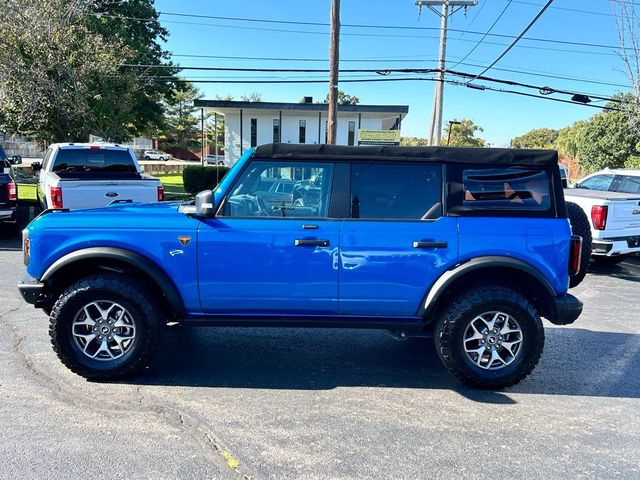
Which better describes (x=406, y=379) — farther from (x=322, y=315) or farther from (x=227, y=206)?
(x=227, y=206)

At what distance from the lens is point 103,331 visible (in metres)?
3.93

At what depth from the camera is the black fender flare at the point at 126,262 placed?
3770 millimetres

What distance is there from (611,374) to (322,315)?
2759 mm

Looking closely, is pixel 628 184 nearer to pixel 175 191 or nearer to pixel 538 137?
pixel 175 191

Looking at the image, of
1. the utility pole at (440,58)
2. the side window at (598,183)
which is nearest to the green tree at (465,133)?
the utility pole at (440,58)

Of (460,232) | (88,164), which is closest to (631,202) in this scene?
(460,232)

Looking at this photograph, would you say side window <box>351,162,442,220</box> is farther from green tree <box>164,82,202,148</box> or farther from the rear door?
green tree <box>164,82,202,148</box>

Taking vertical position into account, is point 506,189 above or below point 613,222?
above

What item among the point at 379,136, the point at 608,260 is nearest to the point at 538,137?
the point at 379,136

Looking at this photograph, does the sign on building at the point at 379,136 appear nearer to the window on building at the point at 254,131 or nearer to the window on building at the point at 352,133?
the window on building at the point at 352,133

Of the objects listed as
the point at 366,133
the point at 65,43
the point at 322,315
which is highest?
the point at 65,43

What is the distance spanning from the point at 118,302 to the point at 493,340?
10.0 ft

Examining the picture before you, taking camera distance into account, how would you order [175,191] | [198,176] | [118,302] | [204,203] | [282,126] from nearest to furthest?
[204,203]
[118,302]
[175,191]
[198,176]
[282,126]

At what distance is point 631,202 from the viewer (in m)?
8.30
